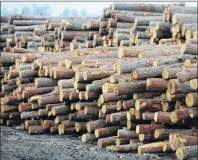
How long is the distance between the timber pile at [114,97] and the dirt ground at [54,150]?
9.5 inches

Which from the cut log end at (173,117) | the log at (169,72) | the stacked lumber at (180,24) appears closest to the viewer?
the cut log end at (173,117)

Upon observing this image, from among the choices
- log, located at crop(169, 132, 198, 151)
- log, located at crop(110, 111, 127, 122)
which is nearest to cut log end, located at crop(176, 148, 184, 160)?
log, located at crop(169, 132, 198, 151)

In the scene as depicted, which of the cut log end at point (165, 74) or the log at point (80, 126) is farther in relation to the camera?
the log at point (80, 126)

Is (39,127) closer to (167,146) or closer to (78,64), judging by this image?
(78,64)

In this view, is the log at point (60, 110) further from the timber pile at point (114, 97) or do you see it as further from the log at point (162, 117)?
the log at point (162, 117)

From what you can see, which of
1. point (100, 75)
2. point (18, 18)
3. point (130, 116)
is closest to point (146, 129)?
point (130, 116)

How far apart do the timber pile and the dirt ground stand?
0.79 ft

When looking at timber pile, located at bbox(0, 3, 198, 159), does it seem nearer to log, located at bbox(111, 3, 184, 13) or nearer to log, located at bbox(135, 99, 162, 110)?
log, located at bbox(135, 99, 162, 110)

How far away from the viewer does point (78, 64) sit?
11047mm

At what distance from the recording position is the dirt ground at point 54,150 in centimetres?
828

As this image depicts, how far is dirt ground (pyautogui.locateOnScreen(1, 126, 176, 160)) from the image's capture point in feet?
27.2

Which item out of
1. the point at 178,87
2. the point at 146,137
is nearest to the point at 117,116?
the point at 146,137

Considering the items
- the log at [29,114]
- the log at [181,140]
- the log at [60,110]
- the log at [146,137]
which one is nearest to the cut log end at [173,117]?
the log at [181,140]

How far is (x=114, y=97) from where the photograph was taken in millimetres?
9156
